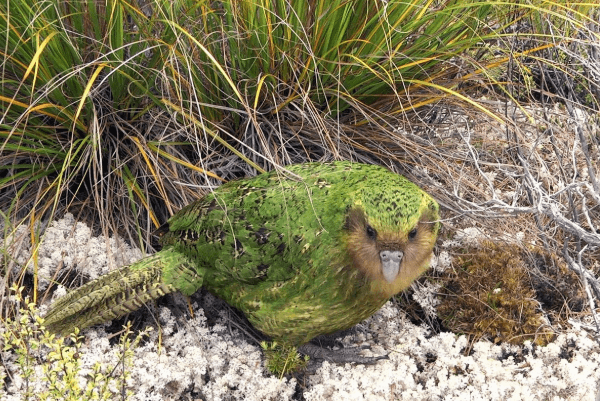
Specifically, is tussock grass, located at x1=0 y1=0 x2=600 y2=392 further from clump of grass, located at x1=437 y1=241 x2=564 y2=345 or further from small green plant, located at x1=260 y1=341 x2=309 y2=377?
small green plant, located at x1=260 y1=341 x2=309 y2=377

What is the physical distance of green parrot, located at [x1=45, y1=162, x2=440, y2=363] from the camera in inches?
90.8

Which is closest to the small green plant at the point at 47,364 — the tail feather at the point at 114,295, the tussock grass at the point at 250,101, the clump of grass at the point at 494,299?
the tail feather at the point at 114,295

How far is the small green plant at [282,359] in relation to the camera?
2.65 metres

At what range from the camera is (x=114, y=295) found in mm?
2686

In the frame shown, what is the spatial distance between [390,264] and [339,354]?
72cm

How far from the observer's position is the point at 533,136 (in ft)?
11.6

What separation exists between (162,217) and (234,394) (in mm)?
962

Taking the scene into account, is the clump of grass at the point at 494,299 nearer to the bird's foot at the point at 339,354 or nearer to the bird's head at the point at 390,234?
the bird's foot at the point at 339,354

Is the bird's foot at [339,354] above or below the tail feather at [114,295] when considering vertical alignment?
below

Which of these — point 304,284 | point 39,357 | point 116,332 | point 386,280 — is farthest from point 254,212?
point 39,357

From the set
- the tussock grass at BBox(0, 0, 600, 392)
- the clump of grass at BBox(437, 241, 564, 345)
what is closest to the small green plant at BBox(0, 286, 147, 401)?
the tussock grass at BBox(0, 0, 600, 392)

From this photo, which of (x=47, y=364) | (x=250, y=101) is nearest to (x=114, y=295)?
(x=47, y=364)

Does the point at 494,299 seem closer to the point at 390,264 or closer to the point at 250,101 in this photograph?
the point at 390,264

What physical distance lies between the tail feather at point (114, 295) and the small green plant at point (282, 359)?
411mm
